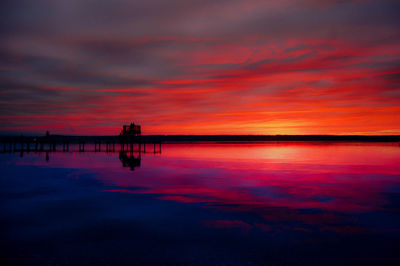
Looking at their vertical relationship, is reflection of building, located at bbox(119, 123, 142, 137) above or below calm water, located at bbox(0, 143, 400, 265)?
above

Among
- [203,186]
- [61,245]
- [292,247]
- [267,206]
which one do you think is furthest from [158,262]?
[203,186]

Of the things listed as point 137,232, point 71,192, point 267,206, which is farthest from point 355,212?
point 71,192

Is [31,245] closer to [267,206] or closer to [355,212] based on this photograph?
[267,206]

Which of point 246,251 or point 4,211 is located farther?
point 4,211

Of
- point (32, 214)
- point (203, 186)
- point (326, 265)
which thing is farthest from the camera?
point (203, 186)

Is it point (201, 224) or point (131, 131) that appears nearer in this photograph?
point (201, 224)

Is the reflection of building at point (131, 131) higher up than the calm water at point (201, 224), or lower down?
higher up

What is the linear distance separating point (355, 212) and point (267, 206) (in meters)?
3.67

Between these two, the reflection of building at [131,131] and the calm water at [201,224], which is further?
the reflection of building at [131,131]

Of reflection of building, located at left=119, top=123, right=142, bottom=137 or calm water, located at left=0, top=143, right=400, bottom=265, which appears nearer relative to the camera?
calm water, located at left=0, top=143, right=400, bottom=265

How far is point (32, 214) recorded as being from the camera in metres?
12.9

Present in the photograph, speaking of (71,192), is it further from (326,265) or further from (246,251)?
(326,265)

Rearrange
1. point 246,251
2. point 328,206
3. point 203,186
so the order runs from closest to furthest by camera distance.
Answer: point 246,251
point 328,206
point 203,186

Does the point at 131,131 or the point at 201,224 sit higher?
the point at 131,131
